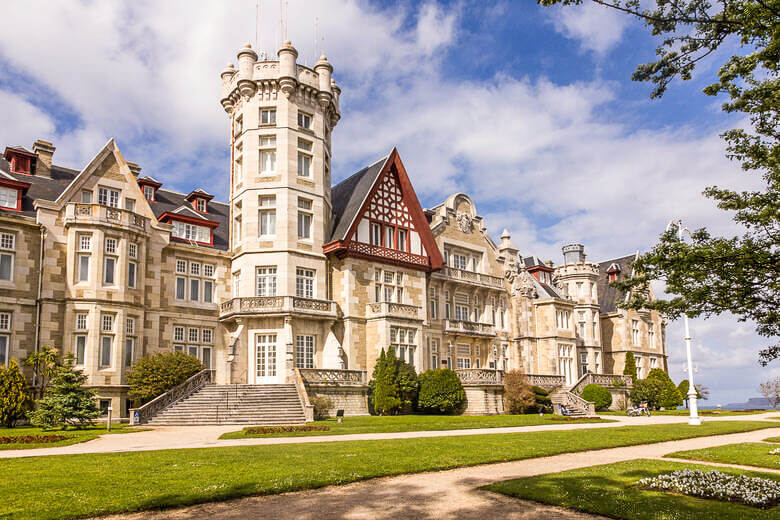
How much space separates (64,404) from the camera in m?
24.0

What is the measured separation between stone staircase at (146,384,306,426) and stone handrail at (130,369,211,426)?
0.92ft

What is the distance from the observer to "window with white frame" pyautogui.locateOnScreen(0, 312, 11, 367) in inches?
1131

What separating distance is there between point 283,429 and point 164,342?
14.9m

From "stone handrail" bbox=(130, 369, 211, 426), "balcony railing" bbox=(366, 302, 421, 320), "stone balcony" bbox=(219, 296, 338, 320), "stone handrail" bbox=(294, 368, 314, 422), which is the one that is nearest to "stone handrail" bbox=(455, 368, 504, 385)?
"balcony railing" bbox=(366, 302, 421, 320)

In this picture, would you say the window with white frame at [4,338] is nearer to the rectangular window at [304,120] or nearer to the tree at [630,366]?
the rectangular window at [304,120]

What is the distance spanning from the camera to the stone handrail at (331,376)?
31953 mm

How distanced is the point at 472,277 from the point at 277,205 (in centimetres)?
1752

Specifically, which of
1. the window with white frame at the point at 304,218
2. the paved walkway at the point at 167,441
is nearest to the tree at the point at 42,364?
the paved walkway at the point at 167,441

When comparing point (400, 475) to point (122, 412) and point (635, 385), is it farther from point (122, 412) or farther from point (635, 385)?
point (635, 385)

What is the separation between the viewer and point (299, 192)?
37.0 metres

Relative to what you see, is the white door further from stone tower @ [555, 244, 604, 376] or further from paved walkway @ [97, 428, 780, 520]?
stone tower @ [555, 244, 604, 376]

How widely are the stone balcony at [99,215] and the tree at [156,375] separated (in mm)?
7145

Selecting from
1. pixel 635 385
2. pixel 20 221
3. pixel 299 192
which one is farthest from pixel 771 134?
pixel 635 385

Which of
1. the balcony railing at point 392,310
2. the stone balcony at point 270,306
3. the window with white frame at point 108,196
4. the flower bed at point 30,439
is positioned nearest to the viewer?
the flower bed at point 30,439
